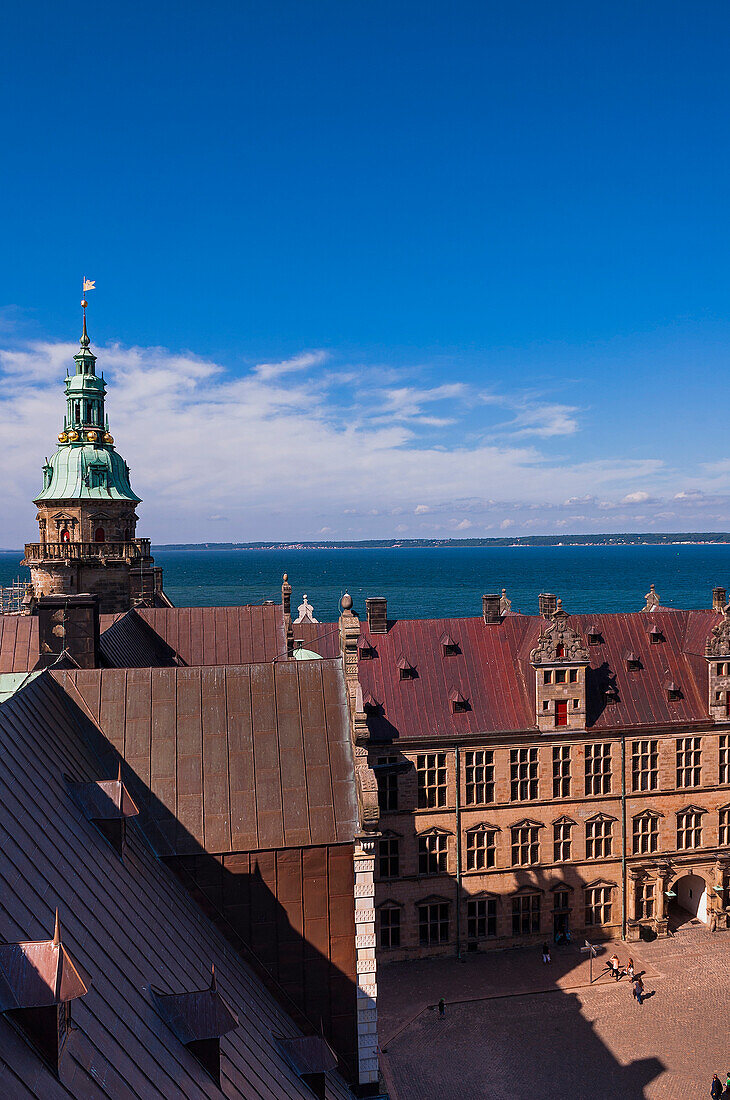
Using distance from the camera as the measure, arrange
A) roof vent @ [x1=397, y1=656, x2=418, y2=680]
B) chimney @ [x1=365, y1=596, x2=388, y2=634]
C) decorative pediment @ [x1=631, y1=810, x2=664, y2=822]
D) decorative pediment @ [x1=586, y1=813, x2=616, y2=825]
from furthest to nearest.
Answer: chimney @ [x1=365, y1=596, x2=388, y2=634], roof vent @ [x1=397, y1=656, x2=418, y2=680], decorative pediment @ [x1=631, y1=810, x2=664, y2=822], decorative pediment @ [x1=586, y1=813, x2=616, y2=825]

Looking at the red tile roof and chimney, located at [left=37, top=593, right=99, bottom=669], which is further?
the red tile roof

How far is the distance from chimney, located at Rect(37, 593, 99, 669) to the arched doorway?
99.4 feet

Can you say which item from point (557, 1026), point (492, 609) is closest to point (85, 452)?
point (492, 609)

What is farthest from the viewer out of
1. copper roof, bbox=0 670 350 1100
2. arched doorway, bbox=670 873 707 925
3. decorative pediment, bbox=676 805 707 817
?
arched doorway, bbox=670 873 707 925

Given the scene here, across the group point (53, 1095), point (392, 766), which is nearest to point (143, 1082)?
point (53, 1095)

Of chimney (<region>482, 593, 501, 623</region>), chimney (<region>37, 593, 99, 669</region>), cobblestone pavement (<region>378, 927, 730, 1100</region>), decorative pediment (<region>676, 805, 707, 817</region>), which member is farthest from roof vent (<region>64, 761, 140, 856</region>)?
decorative pediment (<region>676, 805, 707, 817</region>)

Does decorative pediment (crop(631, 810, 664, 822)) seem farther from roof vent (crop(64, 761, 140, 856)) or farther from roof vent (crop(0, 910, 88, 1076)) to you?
roof vent (crop(0, 910, 88, 1076))

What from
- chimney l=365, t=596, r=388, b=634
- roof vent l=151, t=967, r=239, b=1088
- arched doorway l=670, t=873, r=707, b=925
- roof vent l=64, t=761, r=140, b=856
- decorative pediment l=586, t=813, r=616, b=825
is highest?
chimney l=365, t=596, r=388, b=634

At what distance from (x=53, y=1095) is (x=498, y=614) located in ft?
108

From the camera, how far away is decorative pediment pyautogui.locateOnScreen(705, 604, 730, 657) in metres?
38.1

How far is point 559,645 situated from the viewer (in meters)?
37.0

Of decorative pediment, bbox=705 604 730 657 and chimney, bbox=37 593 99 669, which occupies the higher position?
chimney, bbox=37 593 99 669

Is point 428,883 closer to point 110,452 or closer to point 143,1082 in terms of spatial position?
point 143,1082

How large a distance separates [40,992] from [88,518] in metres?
51.1
